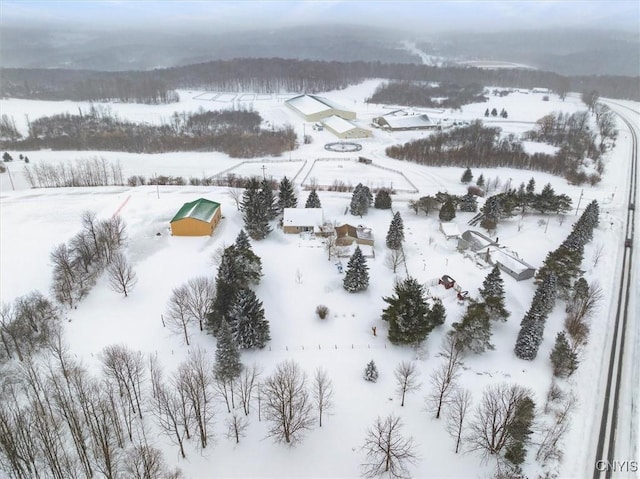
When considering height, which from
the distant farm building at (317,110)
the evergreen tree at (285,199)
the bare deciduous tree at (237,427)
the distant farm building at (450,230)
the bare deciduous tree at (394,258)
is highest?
the distant farm building at (317,110)

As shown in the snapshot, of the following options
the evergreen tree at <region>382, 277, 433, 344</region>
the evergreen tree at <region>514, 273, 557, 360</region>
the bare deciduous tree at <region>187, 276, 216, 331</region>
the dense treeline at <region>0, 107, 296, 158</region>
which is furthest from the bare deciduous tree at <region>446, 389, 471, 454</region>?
the dense treeline at <region>0, 107, 296, 158</region>

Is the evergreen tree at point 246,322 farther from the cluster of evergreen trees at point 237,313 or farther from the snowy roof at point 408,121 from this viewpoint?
the snowy roof at point 408,121

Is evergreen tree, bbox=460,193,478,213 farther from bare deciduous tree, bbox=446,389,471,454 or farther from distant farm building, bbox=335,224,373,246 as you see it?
bare deciduous tree, bbox=446,389,471,454

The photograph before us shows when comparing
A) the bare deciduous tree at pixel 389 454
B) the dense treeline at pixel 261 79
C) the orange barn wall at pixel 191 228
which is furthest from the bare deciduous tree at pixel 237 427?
the dense treeline at pixel 261 79

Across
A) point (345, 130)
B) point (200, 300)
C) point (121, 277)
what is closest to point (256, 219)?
point (200, 300)

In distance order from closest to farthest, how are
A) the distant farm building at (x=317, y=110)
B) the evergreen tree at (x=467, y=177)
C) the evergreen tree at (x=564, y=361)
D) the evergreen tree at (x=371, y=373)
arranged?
the evergreen tree at (x=371, y=373), the evergreen tree at (x=564, y=361), the evergreen tree at (x=467, y=177), the distant farm building at (x=317, y=110)

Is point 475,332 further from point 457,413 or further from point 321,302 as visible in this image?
point 321,302
